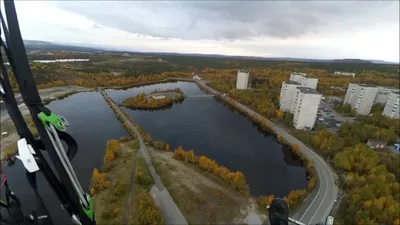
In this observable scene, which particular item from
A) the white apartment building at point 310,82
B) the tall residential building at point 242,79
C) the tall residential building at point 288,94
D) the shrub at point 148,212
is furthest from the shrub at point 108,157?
the white apartment building at point 310,82

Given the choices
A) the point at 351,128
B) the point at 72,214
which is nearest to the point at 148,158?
the point at 72,214

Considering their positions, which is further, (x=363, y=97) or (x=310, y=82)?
(x=310, y=82)

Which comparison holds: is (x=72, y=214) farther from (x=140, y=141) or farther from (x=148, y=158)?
(x=140, y=141)

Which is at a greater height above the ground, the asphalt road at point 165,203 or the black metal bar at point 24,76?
the black metal bar at point 24,76

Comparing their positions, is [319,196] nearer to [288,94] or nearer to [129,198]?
[129,198]

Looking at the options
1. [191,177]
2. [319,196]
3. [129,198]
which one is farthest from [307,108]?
[129,198]

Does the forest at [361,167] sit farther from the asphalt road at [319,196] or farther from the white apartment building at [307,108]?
the white apartment building at [307,108]
